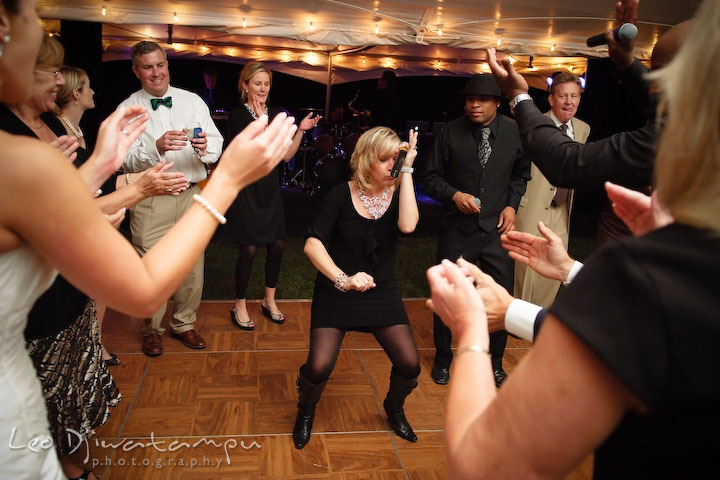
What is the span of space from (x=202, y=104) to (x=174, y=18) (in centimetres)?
182

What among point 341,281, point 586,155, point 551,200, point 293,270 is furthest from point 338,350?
point 293,270

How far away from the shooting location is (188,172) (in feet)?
11.4

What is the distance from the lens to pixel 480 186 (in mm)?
3326

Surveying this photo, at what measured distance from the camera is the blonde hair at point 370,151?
9.03 feet

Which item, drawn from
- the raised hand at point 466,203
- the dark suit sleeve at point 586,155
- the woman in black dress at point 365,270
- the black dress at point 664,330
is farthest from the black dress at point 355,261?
the black dress at point 664,330

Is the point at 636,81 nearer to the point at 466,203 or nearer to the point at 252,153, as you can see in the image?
the point at 252,153

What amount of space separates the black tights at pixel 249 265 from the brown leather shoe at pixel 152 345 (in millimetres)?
671

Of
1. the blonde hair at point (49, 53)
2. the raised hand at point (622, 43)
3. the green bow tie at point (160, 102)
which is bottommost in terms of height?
the green bow tie at point (160, 102)

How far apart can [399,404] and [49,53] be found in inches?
86.1

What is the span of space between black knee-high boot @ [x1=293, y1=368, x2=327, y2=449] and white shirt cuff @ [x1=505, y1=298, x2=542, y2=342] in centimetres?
136

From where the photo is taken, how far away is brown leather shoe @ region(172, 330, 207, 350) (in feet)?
11.6

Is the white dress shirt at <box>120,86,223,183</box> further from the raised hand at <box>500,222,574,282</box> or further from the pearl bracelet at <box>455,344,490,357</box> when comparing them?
the pearl bracelet at <box>455,344,490,357</box>

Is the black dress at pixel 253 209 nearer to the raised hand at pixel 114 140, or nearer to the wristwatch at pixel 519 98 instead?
the raised hand at pixel 114 140

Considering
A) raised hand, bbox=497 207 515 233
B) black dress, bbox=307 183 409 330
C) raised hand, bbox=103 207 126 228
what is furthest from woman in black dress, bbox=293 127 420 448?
raised hand, bbox=103 207 126 228
